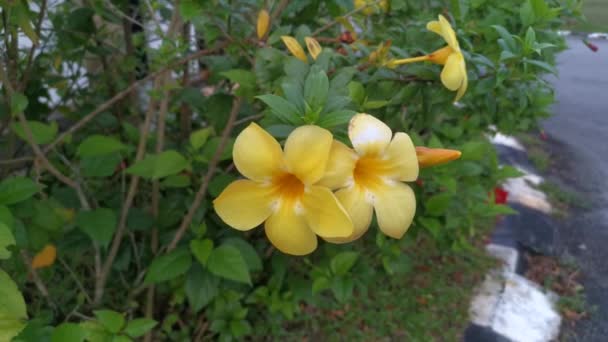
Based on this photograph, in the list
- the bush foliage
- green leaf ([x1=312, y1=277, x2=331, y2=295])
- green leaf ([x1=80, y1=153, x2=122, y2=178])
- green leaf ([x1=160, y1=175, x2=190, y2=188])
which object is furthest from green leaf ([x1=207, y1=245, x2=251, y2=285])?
green leaf ([x1=312, y1=277, x2=331, y2=295])

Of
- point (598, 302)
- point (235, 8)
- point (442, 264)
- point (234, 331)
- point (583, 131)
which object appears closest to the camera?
point (235, 8)

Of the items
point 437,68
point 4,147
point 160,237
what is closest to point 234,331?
point 160,237

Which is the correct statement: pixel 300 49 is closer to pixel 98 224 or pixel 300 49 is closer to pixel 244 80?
pixel 244 80

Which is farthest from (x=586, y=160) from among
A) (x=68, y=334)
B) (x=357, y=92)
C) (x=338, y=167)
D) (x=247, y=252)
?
(x=68, y=334)

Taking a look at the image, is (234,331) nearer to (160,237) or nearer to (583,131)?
(160,237)

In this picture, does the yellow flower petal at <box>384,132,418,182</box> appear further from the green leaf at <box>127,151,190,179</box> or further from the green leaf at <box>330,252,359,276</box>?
the green leaf at <box>330,252,359,276</box>

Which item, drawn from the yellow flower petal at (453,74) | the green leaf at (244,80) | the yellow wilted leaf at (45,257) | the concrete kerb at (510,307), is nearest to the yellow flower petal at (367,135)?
the yellow flower petal at (453,74)

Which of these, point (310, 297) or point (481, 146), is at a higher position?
point (481, 146)

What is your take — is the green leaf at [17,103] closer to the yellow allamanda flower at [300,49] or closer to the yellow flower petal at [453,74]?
the yellow allamanda flower at [300,49]
